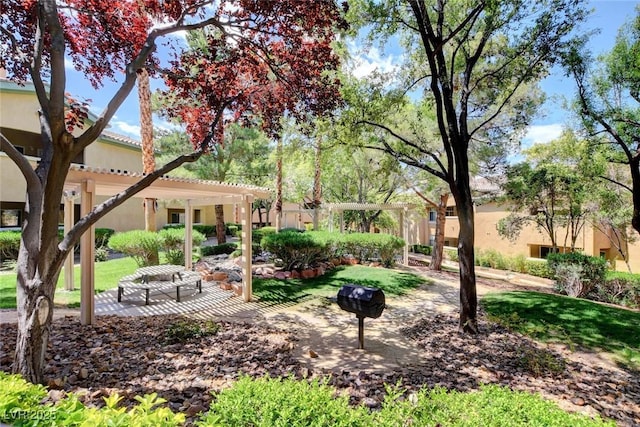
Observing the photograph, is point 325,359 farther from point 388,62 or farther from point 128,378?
point 388,62

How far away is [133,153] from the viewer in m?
19.9

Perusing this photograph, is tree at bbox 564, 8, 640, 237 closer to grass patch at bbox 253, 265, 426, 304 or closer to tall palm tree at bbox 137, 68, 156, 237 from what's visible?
grass patch at bbox 253, 265, 426, 304

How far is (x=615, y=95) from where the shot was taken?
7828mm

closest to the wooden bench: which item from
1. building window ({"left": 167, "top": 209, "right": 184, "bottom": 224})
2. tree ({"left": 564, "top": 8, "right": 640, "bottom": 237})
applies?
tree ({"left": 564, "top": 8, "right": 640, "bottom": 237})

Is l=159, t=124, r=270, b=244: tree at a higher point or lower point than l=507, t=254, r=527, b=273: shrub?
higher

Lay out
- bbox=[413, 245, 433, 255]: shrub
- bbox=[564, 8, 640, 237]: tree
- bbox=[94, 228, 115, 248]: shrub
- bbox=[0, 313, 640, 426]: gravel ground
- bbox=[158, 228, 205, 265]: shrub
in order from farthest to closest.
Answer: bbox=[413, 245, 433, 255]: shrub, bbox=[94, 228, 115, 248]: shrub, bbox=[158, 228, 205, 265]: shrub, bbox=[564, 8, 640, 237]: tree, bbox=[0, 313, 640, 426]: gravel ground

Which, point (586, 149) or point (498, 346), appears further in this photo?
point (586, 149)

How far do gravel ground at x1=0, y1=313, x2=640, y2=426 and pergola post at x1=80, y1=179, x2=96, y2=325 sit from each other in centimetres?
25

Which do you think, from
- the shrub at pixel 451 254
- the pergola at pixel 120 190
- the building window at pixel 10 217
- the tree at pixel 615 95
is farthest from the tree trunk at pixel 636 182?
the building window at pixel 10 217

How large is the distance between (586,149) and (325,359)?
9.56m

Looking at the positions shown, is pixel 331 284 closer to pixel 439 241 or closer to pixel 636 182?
pixel 439 241

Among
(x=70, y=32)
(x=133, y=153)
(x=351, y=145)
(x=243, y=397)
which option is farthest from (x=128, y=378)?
(x=133, y=153)

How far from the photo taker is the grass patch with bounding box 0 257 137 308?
743 centimetres

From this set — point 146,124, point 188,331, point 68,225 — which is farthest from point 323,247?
point 146,124
